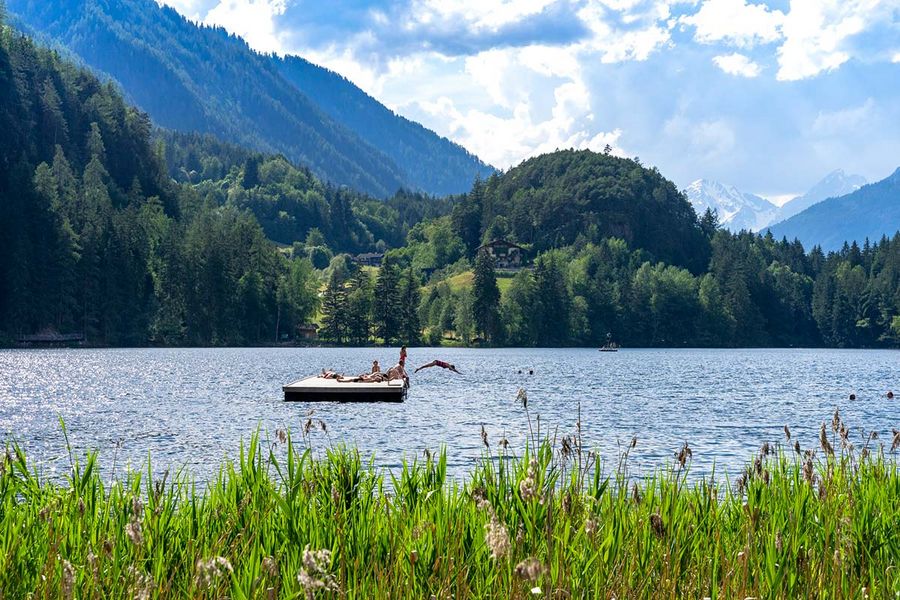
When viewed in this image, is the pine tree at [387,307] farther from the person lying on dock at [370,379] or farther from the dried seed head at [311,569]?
the dried seed head at [311,569]

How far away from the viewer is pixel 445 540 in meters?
9.05

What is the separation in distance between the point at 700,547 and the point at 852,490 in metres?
3.25

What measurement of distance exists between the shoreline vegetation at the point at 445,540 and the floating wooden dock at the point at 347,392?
4452 centimetres

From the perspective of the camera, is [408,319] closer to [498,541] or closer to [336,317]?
[336,317]

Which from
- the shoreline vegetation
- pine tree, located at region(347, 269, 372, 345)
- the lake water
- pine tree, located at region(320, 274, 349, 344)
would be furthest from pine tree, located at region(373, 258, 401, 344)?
the shoreline vegetation

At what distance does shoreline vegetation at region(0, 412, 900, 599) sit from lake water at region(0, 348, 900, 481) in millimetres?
1646

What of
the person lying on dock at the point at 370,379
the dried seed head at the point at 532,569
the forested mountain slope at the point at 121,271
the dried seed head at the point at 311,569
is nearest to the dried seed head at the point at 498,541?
the dried seed head at the point at 532,569

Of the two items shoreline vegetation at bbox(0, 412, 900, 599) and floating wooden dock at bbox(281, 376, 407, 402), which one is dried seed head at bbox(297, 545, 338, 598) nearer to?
shoreline vegetation at bbox(0, 412, 900, 599)

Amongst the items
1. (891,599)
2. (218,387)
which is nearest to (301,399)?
(218,387)

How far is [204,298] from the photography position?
584ft

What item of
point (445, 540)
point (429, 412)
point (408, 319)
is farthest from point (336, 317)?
point (445, 540)

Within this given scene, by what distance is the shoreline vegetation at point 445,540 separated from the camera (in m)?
7.70

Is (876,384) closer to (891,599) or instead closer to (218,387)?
(218,387)

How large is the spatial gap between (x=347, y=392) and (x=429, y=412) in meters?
6.35
